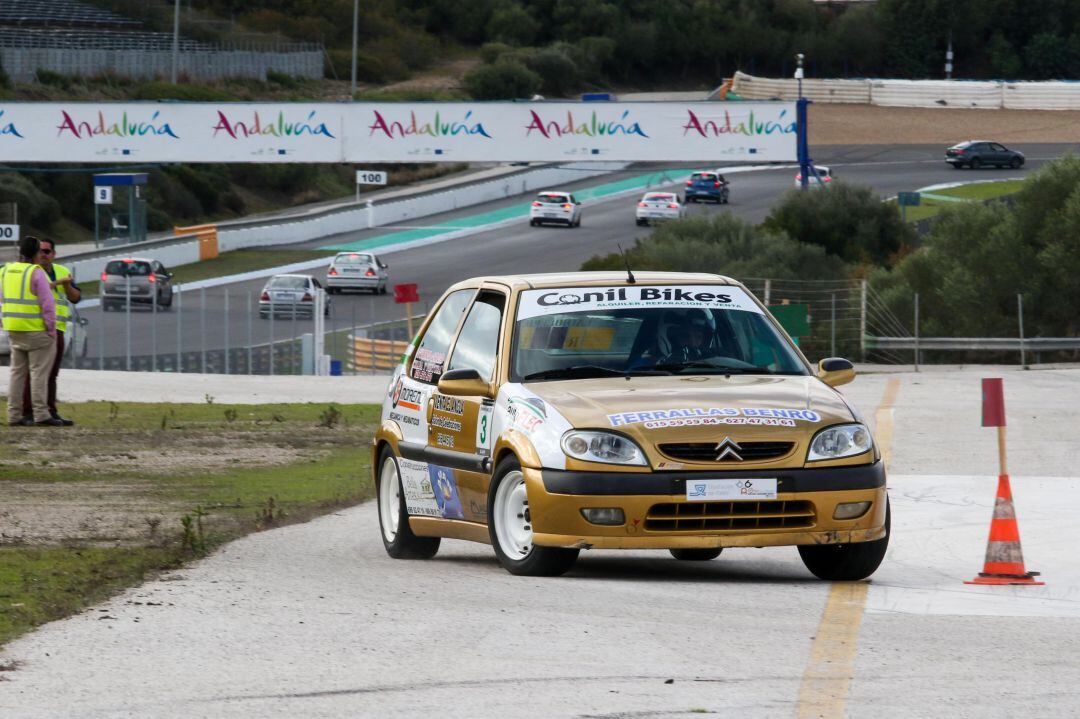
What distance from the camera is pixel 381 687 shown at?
630cm

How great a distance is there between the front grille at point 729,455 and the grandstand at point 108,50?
86.3 metres

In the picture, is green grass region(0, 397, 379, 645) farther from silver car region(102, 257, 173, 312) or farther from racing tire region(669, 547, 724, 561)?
silver car region(102, 257, 173, 312)

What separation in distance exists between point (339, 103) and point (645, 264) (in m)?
13.7

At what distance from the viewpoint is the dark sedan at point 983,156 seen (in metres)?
91.9

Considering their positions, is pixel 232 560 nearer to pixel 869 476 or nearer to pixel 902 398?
pixel 869 476

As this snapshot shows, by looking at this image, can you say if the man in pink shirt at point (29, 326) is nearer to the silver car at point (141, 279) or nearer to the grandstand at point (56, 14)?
the silver car at point (141, 279)

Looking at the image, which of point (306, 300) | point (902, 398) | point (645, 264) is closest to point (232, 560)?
point (902, 398)

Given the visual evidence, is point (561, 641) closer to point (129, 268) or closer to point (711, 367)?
point (711, 367)

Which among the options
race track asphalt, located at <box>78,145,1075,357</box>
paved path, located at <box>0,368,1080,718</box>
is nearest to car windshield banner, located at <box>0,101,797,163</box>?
race track asphalt, located at <box>78,145,1075,357</box>

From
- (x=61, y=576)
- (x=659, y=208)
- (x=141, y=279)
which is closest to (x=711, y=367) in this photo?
(x=61, y=576)

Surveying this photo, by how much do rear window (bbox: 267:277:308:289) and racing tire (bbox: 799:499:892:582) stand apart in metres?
43.3


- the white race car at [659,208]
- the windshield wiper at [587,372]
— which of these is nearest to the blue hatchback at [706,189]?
the white race car at [659,208]

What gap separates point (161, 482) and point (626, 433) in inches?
277

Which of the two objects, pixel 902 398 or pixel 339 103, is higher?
pixel 339 103
